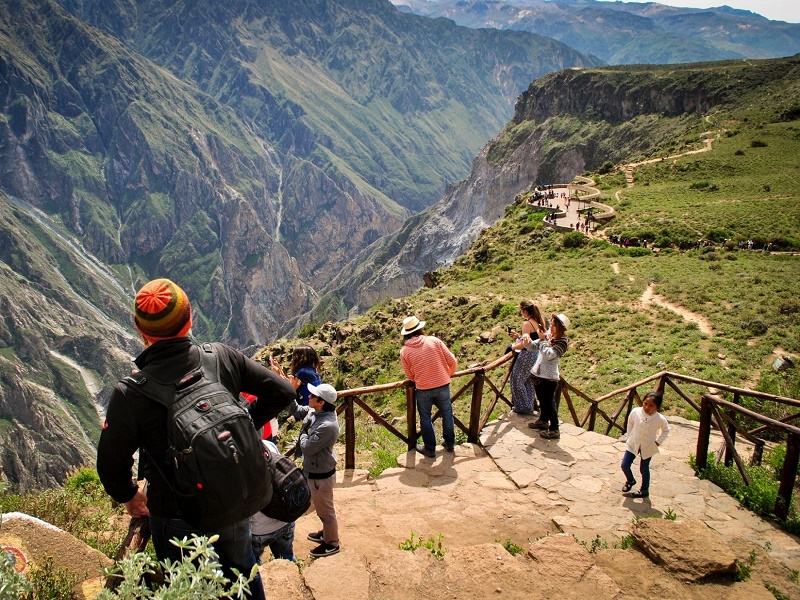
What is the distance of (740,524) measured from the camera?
19.5 ft

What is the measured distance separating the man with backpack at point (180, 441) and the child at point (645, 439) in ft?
17.4

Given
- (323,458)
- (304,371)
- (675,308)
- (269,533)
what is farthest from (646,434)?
(675,308)

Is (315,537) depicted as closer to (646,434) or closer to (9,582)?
(9,582)

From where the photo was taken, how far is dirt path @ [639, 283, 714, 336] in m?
15.5

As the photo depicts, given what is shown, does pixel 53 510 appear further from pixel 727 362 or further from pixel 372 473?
pixel 727 362

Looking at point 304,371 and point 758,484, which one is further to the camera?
point 758,484

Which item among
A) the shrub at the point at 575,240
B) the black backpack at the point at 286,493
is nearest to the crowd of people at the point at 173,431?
the black backpack at the point at 286,493

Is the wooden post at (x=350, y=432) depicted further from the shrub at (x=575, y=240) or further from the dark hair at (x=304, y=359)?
the shrub at (x=575, y=240)

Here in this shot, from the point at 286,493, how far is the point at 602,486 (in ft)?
16.1

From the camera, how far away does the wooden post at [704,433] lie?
22.7 feet

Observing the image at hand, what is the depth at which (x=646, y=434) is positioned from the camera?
22.4ft

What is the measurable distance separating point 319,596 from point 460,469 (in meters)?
3.66

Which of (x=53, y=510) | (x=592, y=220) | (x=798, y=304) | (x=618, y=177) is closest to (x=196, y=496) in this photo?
(x=53, y=510)

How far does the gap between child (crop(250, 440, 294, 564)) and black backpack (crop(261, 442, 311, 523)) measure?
35 centimetres
